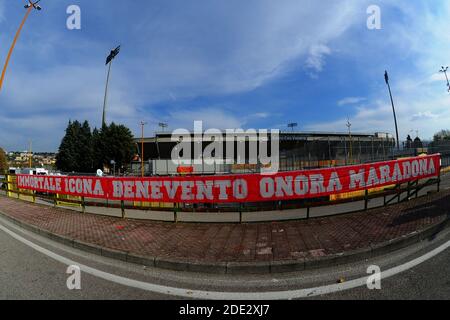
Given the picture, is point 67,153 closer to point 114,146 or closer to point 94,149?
point 94,149

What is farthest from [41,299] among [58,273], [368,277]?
[368,277]

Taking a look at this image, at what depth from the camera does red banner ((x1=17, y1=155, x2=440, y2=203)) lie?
273 inches

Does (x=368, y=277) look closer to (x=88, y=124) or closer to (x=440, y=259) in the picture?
(x=440, y=259)

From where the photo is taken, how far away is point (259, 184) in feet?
22.6

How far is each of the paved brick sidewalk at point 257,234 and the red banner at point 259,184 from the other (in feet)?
2.91

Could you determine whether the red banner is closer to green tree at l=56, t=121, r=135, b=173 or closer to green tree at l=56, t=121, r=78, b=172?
green tree at l=56, t=121, r=135, b=173

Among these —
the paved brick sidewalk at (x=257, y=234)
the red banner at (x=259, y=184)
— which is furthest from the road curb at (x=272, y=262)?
the red banner at (x=259, y=184)

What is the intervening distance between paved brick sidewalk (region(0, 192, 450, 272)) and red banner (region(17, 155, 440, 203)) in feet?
2.91

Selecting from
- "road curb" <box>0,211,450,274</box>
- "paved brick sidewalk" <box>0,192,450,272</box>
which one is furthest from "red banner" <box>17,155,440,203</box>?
"road curb" <box>0,211,450,274</box>

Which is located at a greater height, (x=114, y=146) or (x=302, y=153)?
(x=114, y=146)

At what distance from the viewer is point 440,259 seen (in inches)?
156

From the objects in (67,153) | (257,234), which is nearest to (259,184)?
(257,234)

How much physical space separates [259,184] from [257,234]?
5.66 feet
